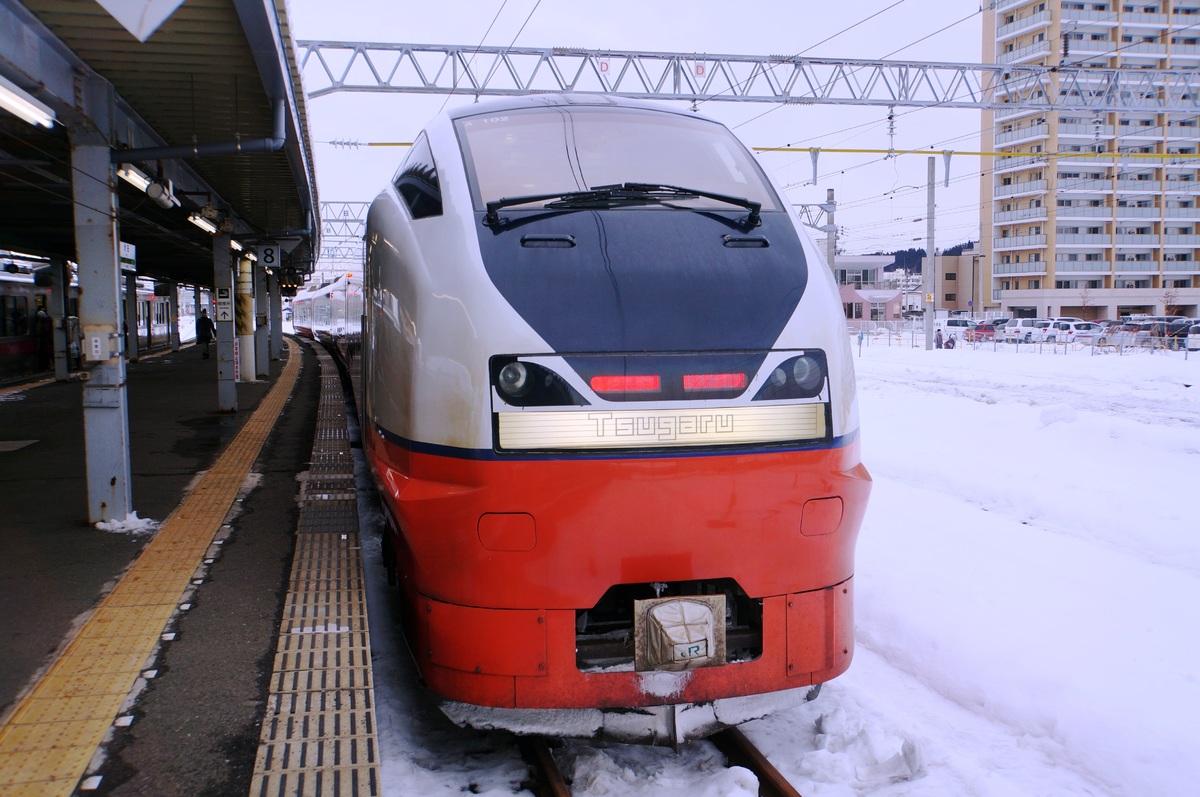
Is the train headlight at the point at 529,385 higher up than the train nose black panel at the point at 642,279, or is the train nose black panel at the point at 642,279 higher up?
the train nose black panel at the point at 642,279

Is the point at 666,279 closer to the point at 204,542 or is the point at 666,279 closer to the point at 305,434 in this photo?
the point at 204,542

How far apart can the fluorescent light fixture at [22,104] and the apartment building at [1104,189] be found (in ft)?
195

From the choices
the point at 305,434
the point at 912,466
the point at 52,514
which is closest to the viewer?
the point at 52,514

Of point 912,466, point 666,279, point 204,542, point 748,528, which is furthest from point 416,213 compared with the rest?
point 912,466

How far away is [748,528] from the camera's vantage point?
10.4ft

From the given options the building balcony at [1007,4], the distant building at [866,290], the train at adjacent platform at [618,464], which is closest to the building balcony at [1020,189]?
the building balcony at [1007,4]

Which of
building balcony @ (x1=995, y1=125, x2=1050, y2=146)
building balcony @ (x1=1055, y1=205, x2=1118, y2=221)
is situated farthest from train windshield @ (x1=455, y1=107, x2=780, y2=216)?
building balcony @ (x1=1055, y1=205, x2=1118, y2=221)

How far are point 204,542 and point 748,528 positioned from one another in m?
4.27

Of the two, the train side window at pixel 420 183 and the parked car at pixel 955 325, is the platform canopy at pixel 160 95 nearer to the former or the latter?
the train side window at pixel 420 183

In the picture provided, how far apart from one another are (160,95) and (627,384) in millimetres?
6308

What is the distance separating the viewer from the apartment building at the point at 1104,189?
5550 centimetres

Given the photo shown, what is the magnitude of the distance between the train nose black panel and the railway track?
1567 millimetres

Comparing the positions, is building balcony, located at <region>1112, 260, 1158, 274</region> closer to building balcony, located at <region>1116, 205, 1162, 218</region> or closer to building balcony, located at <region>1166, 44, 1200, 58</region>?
building balcony, located at <region>1116, 205, 1162, 218</region>

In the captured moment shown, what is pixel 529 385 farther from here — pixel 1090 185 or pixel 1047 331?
pixel 1090 185
